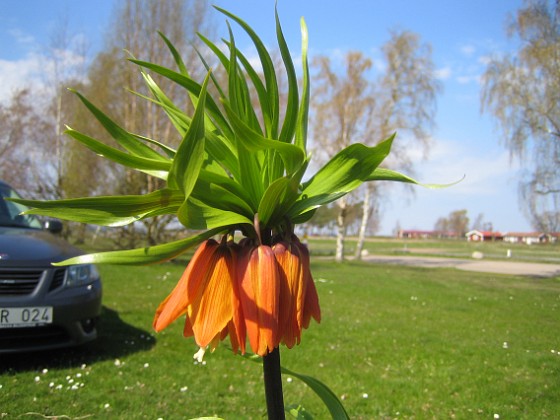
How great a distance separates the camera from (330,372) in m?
3.97

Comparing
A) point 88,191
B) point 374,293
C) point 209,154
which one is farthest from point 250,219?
point 88,191

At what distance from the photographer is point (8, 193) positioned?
4.41 m

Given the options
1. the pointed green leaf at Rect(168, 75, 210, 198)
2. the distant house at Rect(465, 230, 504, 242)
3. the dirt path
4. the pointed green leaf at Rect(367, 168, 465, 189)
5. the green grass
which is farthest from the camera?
the distant house at Rect(465, 230, 504, 242)

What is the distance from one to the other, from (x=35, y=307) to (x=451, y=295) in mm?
8697

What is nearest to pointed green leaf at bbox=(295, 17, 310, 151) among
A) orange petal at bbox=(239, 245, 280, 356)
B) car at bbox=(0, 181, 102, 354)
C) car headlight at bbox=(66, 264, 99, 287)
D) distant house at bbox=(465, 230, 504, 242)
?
orange petal at bbox=(239, 245, 280, 356)

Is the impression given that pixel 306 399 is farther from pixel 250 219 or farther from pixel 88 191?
pixel 88 191

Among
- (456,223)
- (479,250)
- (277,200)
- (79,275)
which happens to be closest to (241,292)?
(277,200)

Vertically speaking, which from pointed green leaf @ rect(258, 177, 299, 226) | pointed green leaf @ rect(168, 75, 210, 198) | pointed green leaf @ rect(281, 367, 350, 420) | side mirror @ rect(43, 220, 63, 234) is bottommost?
pointed green leaf @ rect(281, 367, 350, 420)

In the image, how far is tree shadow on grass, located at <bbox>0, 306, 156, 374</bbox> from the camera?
3.67 m

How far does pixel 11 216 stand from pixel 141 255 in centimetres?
419

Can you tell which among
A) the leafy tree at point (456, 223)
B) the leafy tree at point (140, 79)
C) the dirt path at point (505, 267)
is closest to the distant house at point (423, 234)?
the leafy tree at point (456, 223)

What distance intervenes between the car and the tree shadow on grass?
0.28 m

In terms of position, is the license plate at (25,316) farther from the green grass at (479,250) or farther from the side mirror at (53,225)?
the green grass at (479,250)

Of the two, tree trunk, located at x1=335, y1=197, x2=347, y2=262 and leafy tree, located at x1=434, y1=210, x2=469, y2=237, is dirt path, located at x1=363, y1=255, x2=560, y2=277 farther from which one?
leafy tree, located at x1=434, y1=210, x2=469, y2=237
